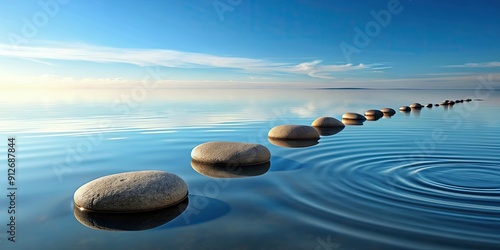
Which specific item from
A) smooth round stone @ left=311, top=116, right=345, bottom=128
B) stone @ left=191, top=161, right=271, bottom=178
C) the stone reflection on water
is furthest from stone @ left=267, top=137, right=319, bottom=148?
the stone reflection on water

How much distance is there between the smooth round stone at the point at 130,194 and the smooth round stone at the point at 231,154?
3655 mm

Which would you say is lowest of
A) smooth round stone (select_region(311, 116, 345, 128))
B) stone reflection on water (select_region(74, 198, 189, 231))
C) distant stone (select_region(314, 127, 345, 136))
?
stone reflection on water (select_region(74, 198, 189, 231))

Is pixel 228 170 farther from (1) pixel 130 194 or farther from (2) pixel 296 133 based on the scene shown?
(2) pixel 296 133

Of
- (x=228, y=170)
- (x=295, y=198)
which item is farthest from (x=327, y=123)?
(x=295, y=198)

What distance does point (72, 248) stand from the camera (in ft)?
19.4

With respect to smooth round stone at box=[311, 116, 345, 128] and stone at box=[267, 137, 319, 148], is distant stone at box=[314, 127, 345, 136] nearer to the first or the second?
smooth round stone at box=[311, 116, 345, 128]

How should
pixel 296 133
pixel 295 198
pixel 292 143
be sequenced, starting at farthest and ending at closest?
pixel 296 133
pixel 292 143
pixel 295 198

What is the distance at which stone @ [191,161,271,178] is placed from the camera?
1066cm

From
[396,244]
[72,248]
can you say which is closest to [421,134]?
[396,244]

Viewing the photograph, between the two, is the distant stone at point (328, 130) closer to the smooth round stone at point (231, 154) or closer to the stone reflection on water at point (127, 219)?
the smooth round stone at point (231, 154)

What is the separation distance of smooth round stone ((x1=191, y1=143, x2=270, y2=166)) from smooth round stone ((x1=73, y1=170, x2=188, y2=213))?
365 cm

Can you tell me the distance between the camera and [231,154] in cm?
1178

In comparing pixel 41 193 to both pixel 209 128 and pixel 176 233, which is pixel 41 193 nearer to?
pixel 176 233

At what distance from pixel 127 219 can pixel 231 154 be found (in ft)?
16.5
